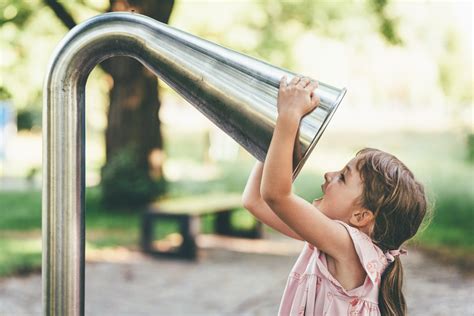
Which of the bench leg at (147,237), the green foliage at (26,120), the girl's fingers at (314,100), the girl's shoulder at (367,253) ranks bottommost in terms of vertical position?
the green foliage at (26,120)

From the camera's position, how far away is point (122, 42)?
1.02 meters

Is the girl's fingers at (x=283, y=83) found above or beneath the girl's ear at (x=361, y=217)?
above

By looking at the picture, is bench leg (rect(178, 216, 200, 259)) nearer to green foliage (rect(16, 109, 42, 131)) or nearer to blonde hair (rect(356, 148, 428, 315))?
blonde hair (rect(356, 148, 428, 315))

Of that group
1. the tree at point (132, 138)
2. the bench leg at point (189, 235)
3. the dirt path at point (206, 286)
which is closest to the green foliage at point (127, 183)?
the tree at point (132, 138)

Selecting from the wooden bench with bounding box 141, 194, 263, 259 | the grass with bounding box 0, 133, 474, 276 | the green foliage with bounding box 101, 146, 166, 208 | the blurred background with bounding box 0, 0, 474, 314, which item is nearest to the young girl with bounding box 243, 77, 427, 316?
the blurred background with bounding box 0, 0, 474, 314

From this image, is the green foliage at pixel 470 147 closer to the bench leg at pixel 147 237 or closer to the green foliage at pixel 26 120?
the bench leg at pixel 147 237

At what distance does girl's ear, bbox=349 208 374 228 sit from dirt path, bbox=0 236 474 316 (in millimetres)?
4354

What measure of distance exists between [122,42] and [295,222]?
0.61 m

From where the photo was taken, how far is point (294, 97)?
1043mm

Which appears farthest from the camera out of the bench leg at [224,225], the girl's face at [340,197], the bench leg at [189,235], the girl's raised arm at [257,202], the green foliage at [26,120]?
the green foliage at [26,120]

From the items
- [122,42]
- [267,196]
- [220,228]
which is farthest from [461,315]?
[122,42]

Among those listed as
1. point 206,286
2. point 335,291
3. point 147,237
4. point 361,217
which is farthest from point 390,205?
point 147,237

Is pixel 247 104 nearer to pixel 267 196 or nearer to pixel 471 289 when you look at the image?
pixel 267 196

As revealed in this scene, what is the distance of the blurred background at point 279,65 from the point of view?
424 inches
